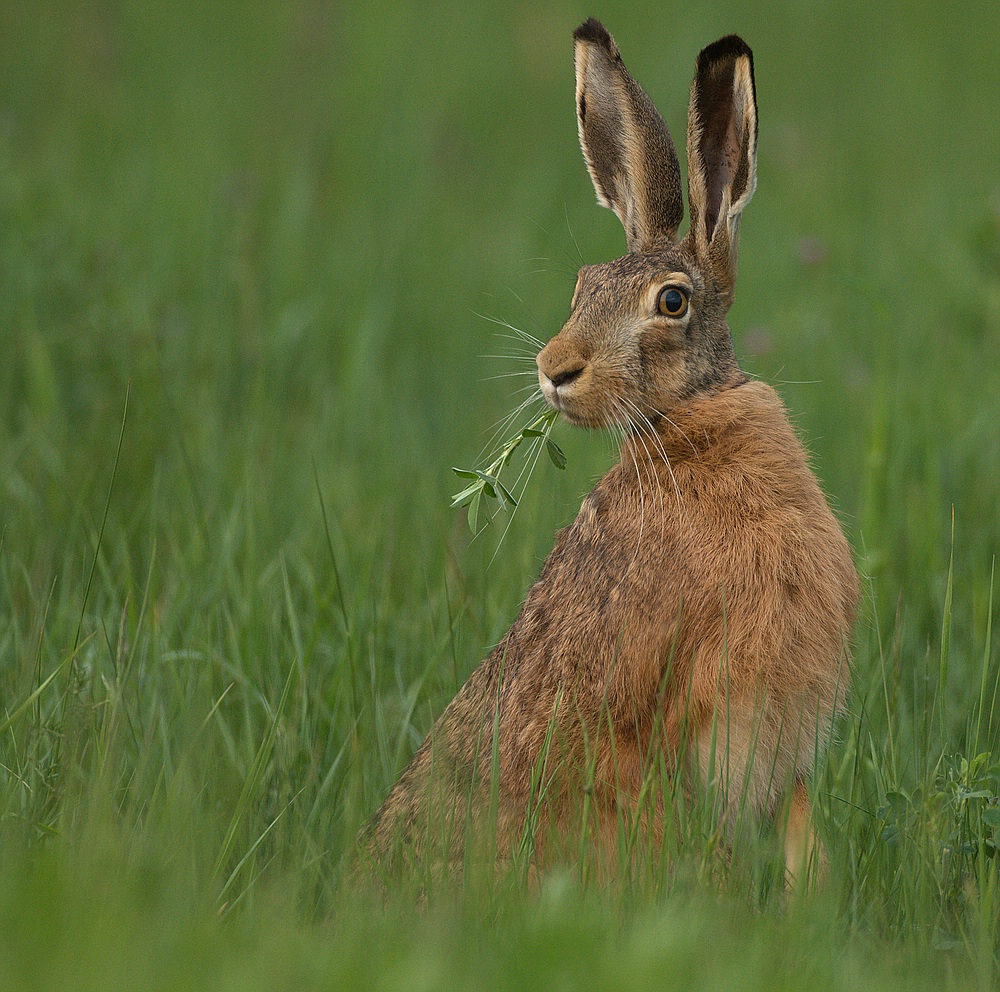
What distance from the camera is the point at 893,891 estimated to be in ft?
9.98

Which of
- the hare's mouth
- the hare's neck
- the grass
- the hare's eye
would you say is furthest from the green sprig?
the grass

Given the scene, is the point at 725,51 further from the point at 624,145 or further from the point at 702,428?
the point at 702,428

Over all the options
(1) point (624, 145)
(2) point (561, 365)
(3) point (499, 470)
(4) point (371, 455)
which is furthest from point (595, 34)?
(4) point (371, 455)

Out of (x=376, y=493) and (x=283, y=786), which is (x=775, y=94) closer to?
(x=376, y=493)

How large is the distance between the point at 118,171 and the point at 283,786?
6.56 metres

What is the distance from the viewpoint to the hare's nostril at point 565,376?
3365 mm

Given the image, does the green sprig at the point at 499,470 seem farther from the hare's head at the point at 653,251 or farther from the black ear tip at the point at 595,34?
the black ear tip at the point at 595,34

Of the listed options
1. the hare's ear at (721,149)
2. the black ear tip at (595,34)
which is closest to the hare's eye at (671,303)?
the hare's ear at (721,149)

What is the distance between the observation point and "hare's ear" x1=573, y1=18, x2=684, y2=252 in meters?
3.72

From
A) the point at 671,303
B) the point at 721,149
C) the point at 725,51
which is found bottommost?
the point at 671,303

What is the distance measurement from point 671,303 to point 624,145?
1.87 feet

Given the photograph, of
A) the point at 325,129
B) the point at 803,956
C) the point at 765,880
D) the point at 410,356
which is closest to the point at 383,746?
the point at 765,880

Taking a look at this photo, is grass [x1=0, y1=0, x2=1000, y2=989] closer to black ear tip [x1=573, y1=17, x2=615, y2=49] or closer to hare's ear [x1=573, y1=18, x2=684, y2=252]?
hare's ear [x1=573, y1=18, x2=684, y2=252]

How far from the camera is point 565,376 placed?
3371mm
